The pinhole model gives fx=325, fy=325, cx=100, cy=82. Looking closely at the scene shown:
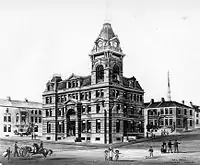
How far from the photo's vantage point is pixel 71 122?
165 ft

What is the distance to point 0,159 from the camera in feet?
95.6

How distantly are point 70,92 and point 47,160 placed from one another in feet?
75.8

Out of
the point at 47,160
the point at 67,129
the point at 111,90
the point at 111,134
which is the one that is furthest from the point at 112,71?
the point at 47,160

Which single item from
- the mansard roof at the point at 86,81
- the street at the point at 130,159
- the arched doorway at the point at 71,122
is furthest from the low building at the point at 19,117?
the street at the point at 130,159

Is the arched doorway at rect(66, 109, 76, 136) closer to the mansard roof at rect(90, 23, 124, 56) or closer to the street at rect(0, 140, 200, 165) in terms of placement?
the mansard roof at rect(90, 23, 124, 56)

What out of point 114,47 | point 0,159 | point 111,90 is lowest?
point 0,159

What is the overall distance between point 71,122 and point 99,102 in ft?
21.9

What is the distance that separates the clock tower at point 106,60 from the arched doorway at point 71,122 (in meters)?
6.35

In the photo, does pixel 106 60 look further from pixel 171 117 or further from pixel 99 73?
pixel 171 117

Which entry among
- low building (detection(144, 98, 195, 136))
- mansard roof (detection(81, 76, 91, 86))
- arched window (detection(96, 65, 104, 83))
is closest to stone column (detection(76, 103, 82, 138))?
mansard roof (detection(81, 76, 91, 86))

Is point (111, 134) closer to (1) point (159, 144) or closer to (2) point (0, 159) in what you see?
(1) point (159, 144)

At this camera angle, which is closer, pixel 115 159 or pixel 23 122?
pixel 115 159

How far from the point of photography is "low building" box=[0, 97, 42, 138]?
6625 cm

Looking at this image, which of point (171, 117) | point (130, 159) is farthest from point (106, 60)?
point (171, 117)
